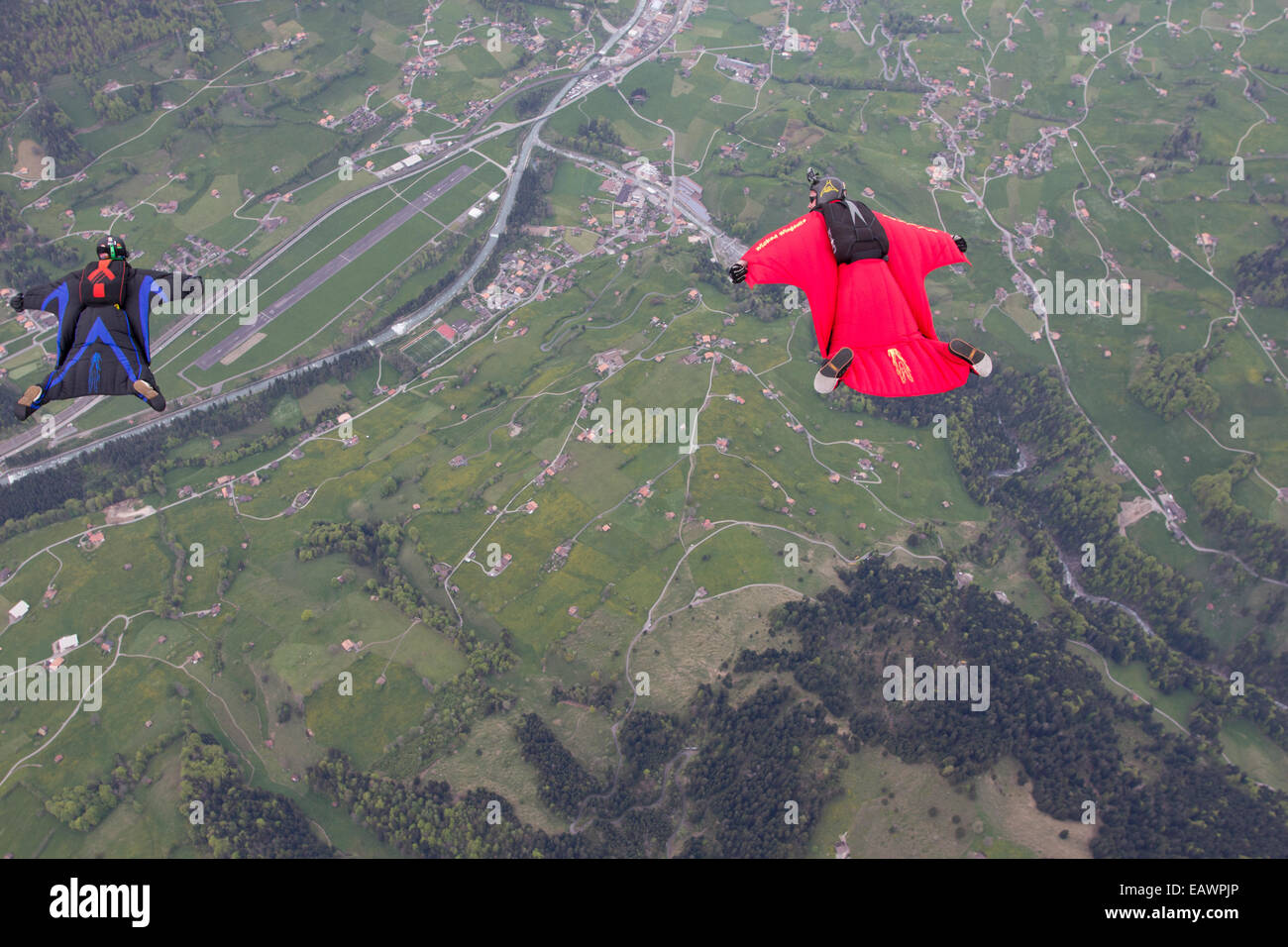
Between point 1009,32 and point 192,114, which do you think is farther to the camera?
point 1009,32

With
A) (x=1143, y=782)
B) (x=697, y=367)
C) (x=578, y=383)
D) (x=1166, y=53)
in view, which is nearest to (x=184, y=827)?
(x=578, y=383)

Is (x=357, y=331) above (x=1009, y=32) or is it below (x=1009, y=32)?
below

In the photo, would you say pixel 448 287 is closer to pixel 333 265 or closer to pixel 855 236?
pixel 333 265

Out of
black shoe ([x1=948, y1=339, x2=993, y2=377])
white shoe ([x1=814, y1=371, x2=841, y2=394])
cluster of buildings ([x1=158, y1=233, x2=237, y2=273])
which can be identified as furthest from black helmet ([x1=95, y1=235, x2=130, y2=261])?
cluster of buildings ([x1=158, y1=233, x2=237, y2=273])

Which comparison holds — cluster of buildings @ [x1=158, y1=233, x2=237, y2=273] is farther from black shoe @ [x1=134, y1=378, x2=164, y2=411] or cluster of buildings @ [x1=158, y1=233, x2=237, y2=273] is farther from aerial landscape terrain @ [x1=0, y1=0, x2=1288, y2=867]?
black shoe @ [x1=134, y1=378, x2=164, y2=411]

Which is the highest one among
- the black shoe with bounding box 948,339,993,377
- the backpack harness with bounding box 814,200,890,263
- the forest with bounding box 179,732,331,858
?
the backpack harness with bounding box 814,200,890,263

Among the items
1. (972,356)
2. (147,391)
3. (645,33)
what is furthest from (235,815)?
(645,33)

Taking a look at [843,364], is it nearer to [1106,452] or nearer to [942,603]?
[942,603]
